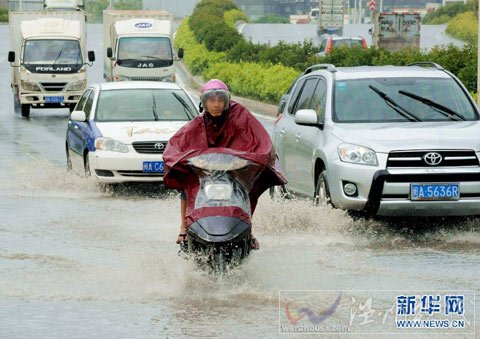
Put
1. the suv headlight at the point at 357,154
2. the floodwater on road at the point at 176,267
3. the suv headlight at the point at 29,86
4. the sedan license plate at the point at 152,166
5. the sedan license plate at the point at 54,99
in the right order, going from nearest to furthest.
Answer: the floodwater on road at the point at 176,267 → the suv headlight at the point at 357,154 → the sedan license plate at the point at 152,166 → the sedan license plate at the point at 54,99 → the suv headlight at the point at 29,86

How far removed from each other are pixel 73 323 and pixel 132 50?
107 ft

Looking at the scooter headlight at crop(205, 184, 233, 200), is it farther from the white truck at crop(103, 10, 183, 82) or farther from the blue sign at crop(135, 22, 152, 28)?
the blue sign at crop(135, 22, 152, 28)

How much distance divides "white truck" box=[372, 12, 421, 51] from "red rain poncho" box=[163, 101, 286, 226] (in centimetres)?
5486

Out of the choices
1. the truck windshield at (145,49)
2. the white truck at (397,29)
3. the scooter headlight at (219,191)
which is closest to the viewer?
the scooter headlight at (219,191)

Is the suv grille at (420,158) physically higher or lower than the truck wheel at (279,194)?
higher

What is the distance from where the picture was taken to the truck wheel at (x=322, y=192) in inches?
539

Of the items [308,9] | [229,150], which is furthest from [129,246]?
[308,9]

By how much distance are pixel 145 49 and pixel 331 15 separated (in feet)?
147

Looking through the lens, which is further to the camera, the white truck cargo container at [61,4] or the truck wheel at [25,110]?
the white truck cargo container at [61,4]

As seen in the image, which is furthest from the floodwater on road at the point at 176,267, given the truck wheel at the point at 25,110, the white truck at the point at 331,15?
the white truck at the point at 331,15

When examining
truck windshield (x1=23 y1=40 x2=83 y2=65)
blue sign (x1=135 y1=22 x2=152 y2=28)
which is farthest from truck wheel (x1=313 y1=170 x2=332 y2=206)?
blue sign (x1=135 y1=22 x2=152 y2=28)

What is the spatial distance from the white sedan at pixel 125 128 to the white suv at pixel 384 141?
2.14m

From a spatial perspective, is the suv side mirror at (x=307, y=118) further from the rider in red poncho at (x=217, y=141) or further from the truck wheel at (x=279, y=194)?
the rider in red poncho at (x=217, y=141)

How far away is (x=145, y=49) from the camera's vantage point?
41.1 meters
